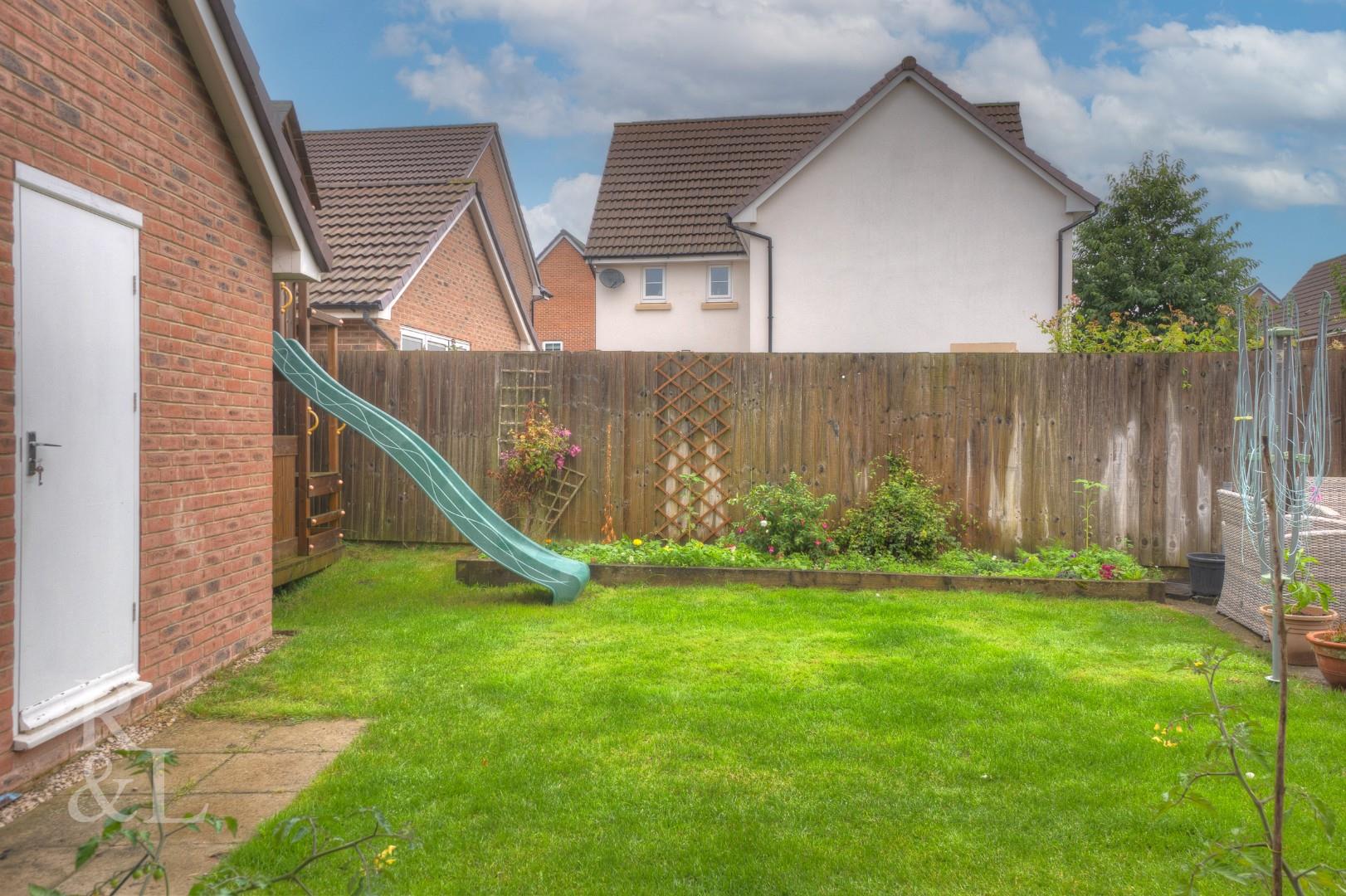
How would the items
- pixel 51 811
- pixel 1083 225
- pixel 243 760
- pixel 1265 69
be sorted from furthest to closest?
pixel 1083 225, pixel 1265 69, pixel 243 760, pixel 51 811

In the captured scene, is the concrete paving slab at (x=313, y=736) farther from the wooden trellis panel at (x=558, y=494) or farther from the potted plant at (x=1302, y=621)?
the potted plant at (x=1302, y=621)

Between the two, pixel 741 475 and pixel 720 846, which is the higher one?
pixel 741 475

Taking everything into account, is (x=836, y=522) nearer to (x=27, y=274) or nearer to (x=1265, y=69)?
(x=27, y=274)

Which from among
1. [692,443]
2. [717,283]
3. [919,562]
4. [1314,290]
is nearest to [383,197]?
[717,283]

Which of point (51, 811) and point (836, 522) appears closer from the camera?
point (51, 811)

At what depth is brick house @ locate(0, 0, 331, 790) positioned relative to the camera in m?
3.87

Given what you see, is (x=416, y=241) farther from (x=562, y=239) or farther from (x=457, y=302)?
(x=562, y=239)

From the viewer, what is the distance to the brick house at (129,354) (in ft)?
12.7

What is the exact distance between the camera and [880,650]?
19.9 feet

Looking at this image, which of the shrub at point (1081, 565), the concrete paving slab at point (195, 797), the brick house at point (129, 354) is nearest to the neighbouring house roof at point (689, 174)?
the shrub at point (1081, 565)

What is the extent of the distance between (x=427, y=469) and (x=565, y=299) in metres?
28.6

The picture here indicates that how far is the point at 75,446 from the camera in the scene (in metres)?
4.21

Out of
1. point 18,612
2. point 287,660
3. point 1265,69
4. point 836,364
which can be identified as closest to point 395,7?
point 836,364

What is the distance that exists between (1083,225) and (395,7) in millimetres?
17782
